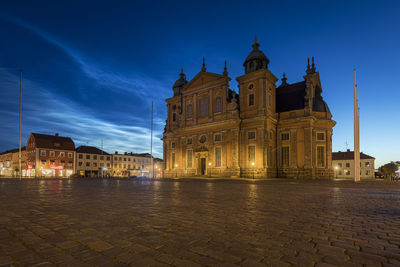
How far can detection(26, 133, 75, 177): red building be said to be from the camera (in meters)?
62.8

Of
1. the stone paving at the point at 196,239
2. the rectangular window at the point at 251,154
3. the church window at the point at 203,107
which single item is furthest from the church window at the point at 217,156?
the stone paving at the point at 196,239

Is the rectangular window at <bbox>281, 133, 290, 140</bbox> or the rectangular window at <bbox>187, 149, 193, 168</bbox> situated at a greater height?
the rectangular window at <bbox>281, 133, 290, 140</bbox>

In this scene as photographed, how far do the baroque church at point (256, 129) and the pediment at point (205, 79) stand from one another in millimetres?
169

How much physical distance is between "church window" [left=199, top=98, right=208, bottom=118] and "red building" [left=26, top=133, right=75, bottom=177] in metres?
46.6

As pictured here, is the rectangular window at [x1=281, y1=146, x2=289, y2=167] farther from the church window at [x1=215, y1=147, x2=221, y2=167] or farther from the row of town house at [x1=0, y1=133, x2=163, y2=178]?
the row of town house at [x1=0, y1=133, x2=163, y2=178]

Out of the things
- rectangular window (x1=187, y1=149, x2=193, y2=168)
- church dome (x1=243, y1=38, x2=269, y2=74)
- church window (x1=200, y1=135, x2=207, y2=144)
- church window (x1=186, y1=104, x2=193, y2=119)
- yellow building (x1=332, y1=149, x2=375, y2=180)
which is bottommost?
yellow building (x1=332, y1=149, x2=375, y2=180)

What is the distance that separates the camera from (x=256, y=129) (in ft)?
121

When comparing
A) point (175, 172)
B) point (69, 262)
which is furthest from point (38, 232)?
point (175, 172)

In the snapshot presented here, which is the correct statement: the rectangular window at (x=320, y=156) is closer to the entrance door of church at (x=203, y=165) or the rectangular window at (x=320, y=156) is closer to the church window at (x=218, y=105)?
the church window at (x=218, y=105)

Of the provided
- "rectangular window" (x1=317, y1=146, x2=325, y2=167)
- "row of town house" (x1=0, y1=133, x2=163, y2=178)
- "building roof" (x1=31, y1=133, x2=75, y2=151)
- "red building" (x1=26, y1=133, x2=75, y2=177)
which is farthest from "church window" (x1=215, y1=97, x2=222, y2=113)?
"building roof" (x1=31, y1=133, x2=75, y2=151)

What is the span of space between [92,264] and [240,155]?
117ft

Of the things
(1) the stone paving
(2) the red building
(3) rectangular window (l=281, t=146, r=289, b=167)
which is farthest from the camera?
(2) the red building

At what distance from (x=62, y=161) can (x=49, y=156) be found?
11.6 feet

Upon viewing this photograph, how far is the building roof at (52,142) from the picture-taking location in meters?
64.2
